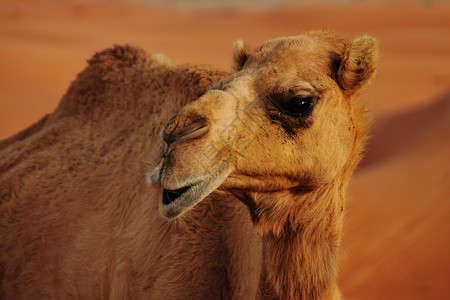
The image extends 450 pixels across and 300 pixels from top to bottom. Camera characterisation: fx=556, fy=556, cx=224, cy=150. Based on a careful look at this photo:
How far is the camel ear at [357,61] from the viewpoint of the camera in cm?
303

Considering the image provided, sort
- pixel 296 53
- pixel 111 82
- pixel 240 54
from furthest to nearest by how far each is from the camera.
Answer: pixel 111 82 → pixel 240 54 → pixel 296 53

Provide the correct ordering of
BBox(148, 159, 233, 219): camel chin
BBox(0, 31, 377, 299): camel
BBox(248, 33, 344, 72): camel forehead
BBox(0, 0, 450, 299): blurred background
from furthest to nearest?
BBox(0, 0, 450, 299): blurred background → BBox(248, 33, 344, 72): camel forehead → BBox(0, 31, 377, 299): camel → BBox(148, 159, 233, 219): camel chin

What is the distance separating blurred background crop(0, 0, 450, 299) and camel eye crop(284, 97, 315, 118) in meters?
0.73

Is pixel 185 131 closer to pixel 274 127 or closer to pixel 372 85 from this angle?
pixel 274 127

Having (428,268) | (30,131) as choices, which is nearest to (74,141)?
(30,131)

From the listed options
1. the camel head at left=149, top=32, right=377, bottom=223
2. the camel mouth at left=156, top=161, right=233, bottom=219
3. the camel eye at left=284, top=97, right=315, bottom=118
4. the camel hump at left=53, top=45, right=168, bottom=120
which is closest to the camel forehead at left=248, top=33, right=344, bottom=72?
the camel head at left=149, top=32, right=377, bottom=223

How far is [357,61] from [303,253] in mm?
1097

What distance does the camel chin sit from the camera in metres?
2.45

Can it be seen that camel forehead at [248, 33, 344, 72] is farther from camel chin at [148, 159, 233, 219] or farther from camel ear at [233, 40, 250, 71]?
camel chin at [148, 159, 233, 219]

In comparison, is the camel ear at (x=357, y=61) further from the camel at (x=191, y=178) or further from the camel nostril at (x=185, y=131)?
the camel nostril at (x=185, y=131)

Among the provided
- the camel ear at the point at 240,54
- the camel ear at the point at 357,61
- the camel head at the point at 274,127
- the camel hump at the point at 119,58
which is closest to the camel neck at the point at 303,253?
the camel head at the point at 274,127

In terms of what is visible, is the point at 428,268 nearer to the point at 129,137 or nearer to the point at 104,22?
the point at 129,137

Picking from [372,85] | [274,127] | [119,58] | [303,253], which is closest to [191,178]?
[274,127]

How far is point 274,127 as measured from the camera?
2.82 metres
